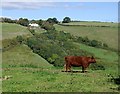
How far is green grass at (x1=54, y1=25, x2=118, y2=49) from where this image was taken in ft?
259

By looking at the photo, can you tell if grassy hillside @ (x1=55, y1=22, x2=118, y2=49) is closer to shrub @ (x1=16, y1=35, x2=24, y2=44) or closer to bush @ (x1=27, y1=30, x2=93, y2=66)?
bush @ (x1=27, y1=30, x2=93, y2=66)

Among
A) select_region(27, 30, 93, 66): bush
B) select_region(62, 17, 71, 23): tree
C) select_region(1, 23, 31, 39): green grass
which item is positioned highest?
select_region(62, 17, 71, 23): tree

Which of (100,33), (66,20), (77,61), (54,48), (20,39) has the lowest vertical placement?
(54,48)

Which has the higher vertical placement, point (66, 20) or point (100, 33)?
point (66, 20)

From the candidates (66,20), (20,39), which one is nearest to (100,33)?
(20,39)

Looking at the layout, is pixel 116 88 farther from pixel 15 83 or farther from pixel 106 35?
pixel 106 35

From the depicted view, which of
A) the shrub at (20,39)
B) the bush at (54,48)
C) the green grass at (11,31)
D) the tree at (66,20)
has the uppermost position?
the tree at (66,20)

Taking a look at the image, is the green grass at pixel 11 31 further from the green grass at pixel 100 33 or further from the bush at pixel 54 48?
the green grass at pixel 100 33

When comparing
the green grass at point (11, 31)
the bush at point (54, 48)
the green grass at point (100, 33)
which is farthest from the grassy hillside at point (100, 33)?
the green grass at point (11, 31)

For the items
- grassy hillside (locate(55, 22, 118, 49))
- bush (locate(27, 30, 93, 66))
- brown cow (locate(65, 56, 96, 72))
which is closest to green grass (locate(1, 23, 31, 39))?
bush (locate(27, 30, 93, 66))

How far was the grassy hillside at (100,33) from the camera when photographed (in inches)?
3108

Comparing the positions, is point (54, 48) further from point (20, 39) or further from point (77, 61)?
point (77, 61)

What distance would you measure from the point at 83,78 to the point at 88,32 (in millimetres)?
70098

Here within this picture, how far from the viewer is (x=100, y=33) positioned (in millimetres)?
87500
